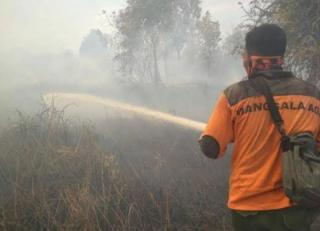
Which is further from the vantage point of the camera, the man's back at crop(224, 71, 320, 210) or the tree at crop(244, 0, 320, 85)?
the tree at crop(244, 0, 320, 85)

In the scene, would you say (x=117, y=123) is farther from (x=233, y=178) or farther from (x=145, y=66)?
(x=145, y=66)

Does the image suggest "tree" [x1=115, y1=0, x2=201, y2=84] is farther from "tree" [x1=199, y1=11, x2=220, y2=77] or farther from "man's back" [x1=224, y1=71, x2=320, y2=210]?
"man's back" [x1=224, y1=71, x2=320, y2=210]

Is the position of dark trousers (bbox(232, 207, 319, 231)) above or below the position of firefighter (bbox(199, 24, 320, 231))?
below

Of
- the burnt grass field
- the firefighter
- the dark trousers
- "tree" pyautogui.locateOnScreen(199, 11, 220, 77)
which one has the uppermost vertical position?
"tree" pyautogui.locateOnScreen(199, 11, 220, 77)

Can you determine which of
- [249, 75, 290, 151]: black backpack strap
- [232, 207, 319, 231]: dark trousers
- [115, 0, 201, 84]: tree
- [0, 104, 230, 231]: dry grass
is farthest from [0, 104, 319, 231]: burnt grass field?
[115, 0, 201, 84]: tree

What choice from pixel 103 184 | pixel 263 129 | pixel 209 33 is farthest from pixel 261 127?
pixel 209 33

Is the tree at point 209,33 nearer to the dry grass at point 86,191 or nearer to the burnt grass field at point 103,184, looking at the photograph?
the burnt grass field at point 103,184

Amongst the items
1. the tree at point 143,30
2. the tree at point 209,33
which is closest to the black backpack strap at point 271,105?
the tree at point 143,30

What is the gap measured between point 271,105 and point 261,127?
0.16 meters

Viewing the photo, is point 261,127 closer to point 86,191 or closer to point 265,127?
point 265,127

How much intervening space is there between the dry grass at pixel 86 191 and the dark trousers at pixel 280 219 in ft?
7.68

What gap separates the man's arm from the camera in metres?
2.66

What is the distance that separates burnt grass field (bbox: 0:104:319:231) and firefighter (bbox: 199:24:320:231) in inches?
94.6

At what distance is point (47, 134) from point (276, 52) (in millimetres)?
6399
